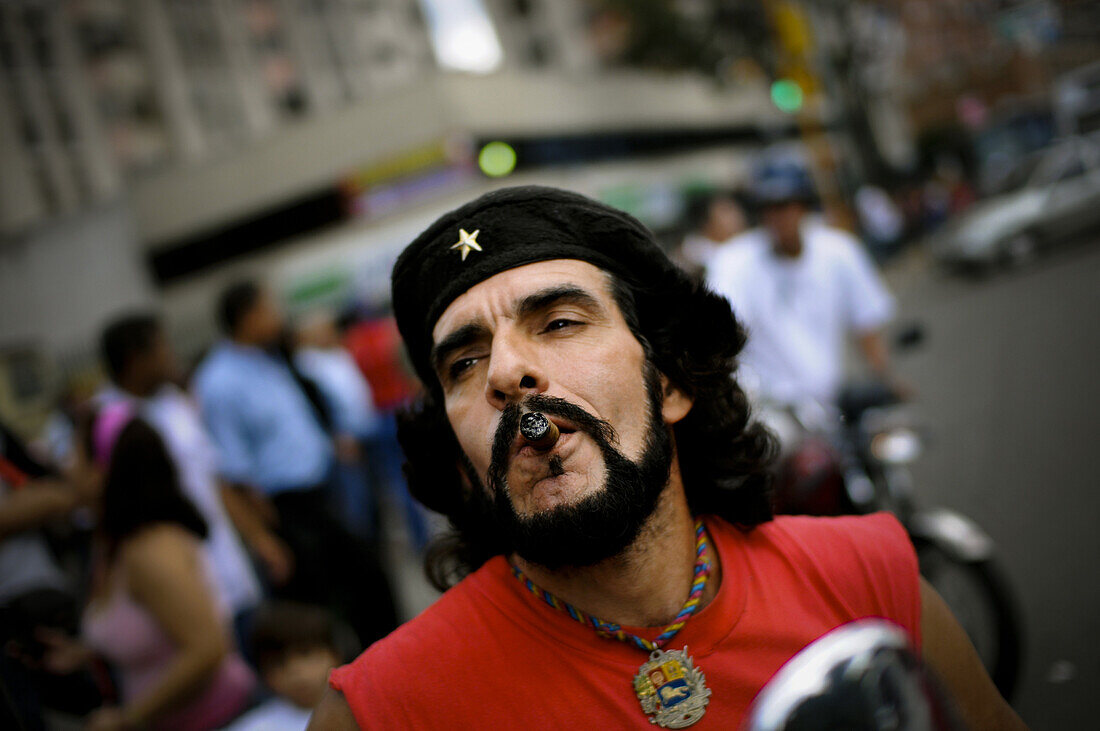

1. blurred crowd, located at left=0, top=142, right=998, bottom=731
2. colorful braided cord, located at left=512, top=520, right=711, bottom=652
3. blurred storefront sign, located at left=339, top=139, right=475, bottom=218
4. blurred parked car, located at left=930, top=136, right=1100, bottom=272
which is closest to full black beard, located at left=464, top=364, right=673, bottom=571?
colorful braided cord, located at left=512, top=520, right=711, bottom=652

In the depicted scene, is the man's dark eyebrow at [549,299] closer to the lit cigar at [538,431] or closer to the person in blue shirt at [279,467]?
the lit cigar at [538,431]

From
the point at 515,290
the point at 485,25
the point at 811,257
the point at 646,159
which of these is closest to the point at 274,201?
the point at 485,25

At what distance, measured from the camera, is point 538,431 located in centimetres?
149

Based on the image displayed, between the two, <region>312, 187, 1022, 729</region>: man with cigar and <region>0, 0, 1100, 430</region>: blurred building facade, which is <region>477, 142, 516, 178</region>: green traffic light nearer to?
<region>0, 0, 1100, 430</region>: blurred building facade

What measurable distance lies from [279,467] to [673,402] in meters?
3.24

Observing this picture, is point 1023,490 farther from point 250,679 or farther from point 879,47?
point 879,47

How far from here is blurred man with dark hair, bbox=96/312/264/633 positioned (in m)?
4.18

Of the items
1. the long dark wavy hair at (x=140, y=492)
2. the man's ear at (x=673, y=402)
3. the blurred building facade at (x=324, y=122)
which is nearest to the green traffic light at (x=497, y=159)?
the blurred building facade at (x=324, y=122)

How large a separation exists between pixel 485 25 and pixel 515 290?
88.8 ft

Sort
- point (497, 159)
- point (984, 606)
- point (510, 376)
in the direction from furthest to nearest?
point (497, 159) → point (984, 606) → point (510, 376)

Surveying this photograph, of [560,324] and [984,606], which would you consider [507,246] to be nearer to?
[560,324]

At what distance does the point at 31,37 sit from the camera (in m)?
28.4

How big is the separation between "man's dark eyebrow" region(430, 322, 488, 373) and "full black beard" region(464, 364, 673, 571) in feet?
0.63

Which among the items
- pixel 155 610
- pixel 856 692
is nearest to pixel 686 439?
pixel 856 692
